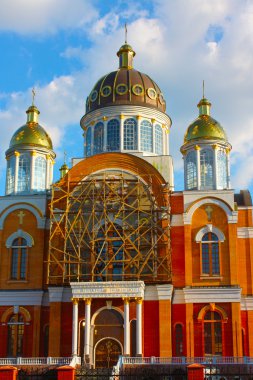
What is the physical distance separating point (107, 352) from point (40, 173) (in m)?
12.5

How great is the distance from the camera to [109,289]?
3281cm

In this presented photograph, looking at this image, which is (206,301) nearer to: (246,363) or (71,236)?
(246,363)

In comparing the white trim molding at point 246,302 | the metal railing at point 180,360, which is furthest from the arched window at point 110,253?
the white trim molding at point 246,302

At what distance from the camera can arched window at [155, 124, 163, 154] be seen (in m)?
42.1

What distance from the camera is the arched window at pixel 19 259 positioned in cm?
3658

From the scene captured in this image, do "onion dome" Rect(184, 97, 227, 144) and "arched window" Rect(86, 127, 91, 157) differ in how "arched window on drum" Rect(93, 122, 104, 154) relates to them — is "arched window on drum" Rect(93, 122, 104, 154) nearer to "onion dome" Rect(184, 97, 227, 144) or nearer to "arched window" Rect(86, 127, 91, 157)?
"arched window" Rect(86, 127, 91, 157)

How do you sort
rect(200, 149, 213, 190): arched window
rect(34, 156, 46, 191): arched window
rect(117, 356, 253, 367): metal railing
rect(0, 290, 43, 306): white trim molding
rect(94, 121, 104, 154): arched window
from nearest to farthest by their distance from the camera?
rect(117, 356, 253, 367): metal railing
rect(0, 290, 43, 306): white trim molding
rect(200, 149, 213, 190): arched window
rect(34, 156, 46, 191): arched window
rect(94, 121, 104, 154): arched window

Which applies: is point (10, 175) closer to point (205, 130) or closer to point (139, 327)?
point (205, 130)

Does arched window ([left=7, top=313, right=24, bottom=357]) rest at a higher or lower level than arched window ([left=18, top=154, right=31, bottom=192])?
lower

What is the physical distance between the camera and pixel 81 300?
33.2 meters

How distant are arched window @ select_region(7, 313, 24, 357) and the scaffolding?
3.18 meters

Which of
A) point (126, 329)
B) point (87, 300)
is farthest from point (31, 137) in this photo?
point (126, 329)

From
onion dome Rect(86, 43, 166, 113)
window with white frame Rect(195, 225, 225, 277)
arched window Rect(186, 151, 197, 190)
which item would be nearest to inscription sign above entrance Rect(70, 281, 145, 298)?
window with white frame Rect(195, 225, 225, 277)

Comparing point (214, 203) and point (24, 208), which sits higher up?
point (24, 208)
